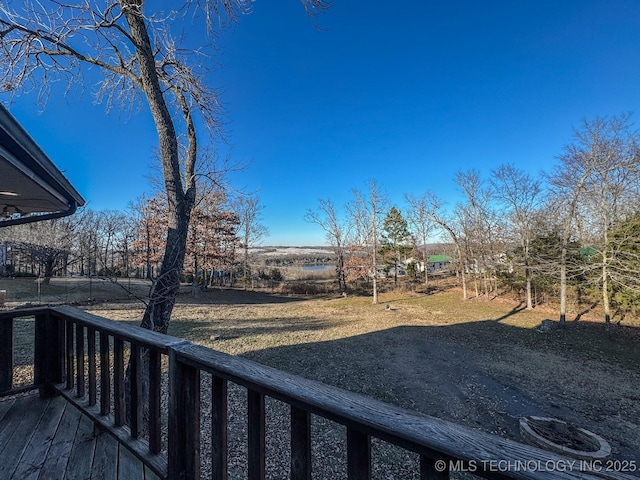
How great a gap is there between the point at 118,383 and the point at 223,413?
928 mm

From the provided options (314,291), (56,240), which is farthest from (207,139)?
(314,291)

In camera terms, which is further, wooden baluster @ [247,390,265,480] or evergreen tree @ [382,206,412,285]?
evergreen tree @ [382,206,412,285]

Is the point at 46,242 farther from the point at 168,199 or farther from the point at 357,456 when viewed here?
the point at 357,456

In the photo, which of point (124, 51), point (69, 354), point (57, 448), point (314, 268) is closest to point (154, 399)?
point (57, 448)

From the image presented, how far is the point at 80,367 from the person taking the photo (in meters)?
1.99

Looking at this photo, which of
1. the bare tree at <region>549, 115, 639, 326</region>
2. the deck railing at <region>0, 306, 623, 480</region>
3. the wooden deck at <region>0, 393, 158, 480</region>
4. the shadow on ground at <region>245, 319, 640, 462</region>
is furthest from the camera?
the bare tree at <region>549, 115, 639, 326</region>

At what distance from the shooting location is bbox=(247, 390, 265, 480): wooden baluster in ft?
3.24

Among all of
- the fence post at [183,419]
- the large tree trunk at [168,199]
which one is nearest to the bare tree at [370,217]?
the large tree trunk at [168,199]

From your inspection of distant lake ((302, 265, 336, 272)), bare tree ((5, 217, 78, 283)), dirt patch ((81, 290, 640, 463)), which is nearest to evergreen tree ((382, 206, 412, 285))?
distant lake ((302, 265, 336, 272))

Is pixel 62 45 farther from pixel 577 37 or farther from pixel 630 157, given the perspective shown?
pixel 630 157

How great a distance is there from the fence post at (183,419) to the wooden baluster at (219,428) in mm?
129

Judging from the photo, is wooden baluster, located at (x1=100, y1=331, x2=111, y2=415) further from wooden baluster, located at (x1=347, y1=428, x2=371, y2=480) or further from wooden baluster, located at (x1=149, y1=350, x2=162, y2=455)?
wooden baluster, located at (x1=347, y1=428, x2=371, y2=480)

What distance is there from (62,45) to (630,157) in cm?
1273

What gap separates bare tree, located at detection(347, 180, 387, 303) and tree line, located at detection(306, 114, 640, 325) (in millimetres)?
61
